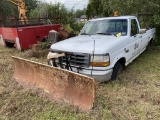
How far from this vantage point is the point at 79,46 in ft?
12.8

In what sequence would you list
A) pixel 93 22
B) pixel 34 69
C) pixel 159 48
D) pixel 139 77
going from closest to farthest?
pixel 34 69
pixel 139 77
pixel 93 22
pixel 159 48

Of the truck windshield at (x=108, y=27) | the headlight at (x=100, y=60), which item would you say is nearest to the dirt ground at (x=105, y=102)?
the headlight at (x=100, y=60)

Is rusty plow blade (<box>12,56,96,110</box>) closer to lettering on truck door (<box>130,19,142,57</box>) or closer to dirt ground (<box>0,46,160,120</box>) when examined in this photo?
dirt ground (<box>0,46,160,120</box>)

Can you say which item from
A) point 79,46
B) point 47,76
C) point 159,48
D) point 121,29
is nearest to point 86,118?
point 47,76

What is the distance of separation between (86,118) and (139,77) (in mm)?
2302

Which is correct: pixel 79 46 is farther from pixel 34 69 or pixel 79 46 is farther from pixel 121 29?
pixel 121 29

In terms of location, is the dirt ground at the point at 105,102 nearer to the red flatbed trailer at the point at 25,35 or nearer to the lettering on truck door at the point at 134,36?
the lettering on truck door at the point at 134,36

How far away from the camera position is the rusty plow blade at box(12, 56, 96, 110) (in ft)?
10.4

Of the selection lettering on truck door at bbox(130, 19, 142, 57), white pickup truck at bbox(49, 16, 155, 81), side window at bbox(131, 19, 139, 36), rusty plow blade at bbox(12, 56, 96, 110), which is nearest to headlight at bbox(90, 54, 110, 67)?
white pickup truck at bbox(49, 16, 155, 81)

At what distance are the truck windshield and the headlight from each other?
1316 millimetres

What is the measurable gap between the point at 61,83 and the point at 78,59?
668 mm

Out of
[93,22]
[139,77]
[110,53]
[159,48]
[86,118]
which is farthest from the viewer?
[159,48]

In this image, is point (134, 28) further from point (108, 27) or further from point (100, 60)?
point (100, 60)

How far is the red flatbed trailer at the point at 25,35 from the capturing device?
Result: 298 inches
